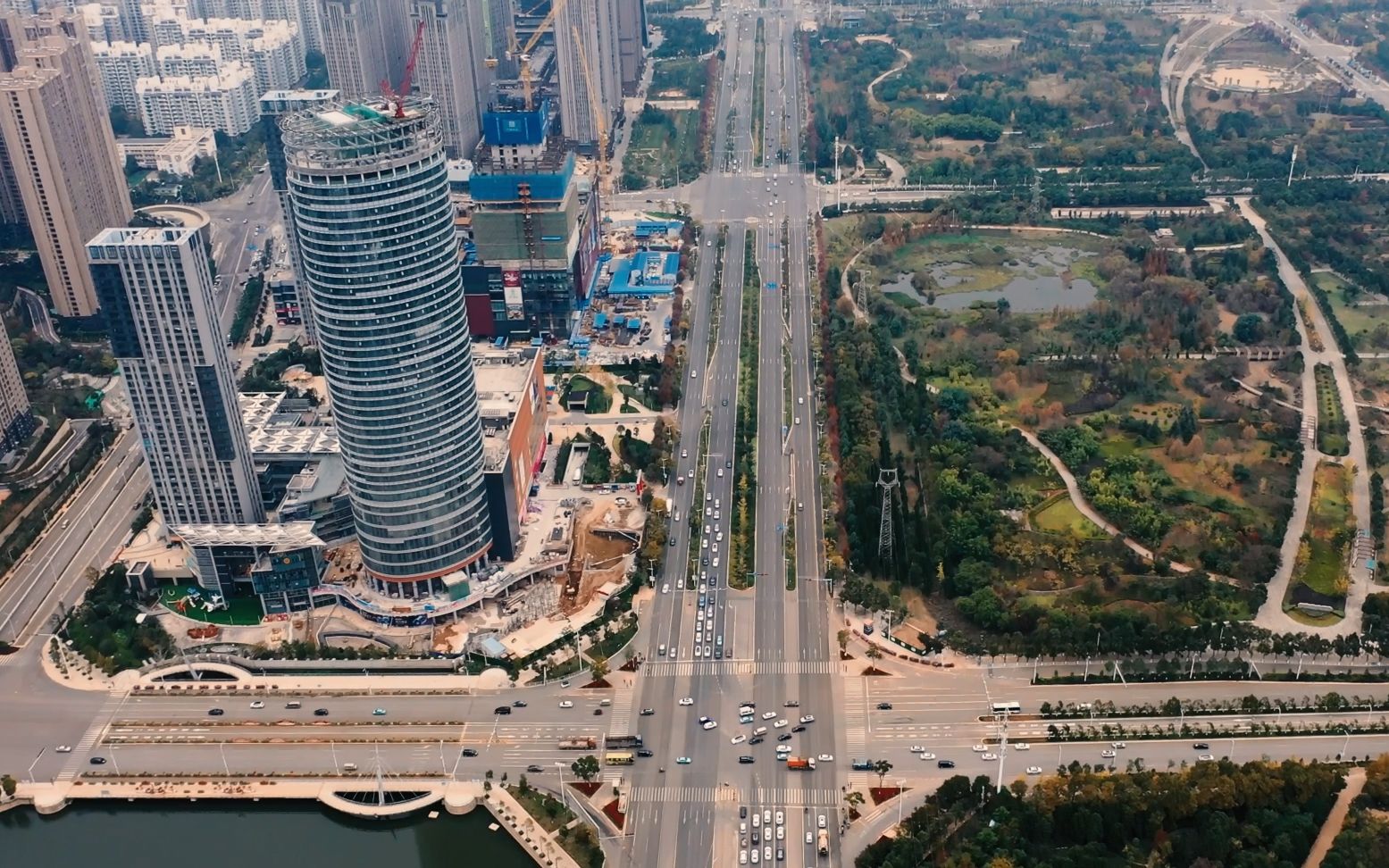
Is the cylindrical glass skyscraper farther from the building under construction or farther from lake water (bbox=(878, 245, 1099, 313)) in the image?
lake water (bbox=(878, 245, 1099, 313))

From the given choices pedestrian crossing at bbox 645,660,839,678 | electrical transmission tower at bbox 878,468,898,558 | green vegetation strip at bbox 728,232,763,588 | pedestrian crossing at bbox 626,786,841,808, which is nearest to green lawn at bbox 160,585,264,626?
pedestrian crossing at bbox 645,660,839,678

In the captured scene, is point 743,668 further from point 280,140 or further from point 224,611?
point 280,140

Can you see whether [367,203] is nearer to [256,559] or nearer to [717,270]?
[256,559]

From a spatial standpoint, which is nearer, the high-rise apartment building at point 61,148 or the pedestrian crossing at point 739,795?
the pedestrian crossing at point 739,795

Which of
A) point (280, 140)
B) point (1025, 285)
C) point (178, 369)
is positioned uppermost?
point (280, 140)

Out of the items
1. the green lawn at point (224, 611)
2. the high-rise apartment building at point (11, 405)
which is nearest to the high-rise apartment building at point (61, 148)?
the high-rise apartment building at point (11, 405)

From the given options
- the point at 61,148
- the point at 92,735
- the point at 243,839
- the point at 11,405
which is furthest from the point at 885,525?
the point at 61,148

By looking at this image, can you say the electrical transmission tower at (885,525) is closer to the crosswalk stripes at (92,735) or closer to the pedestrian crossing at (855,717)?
the pedestrian crossing at (855,717)
